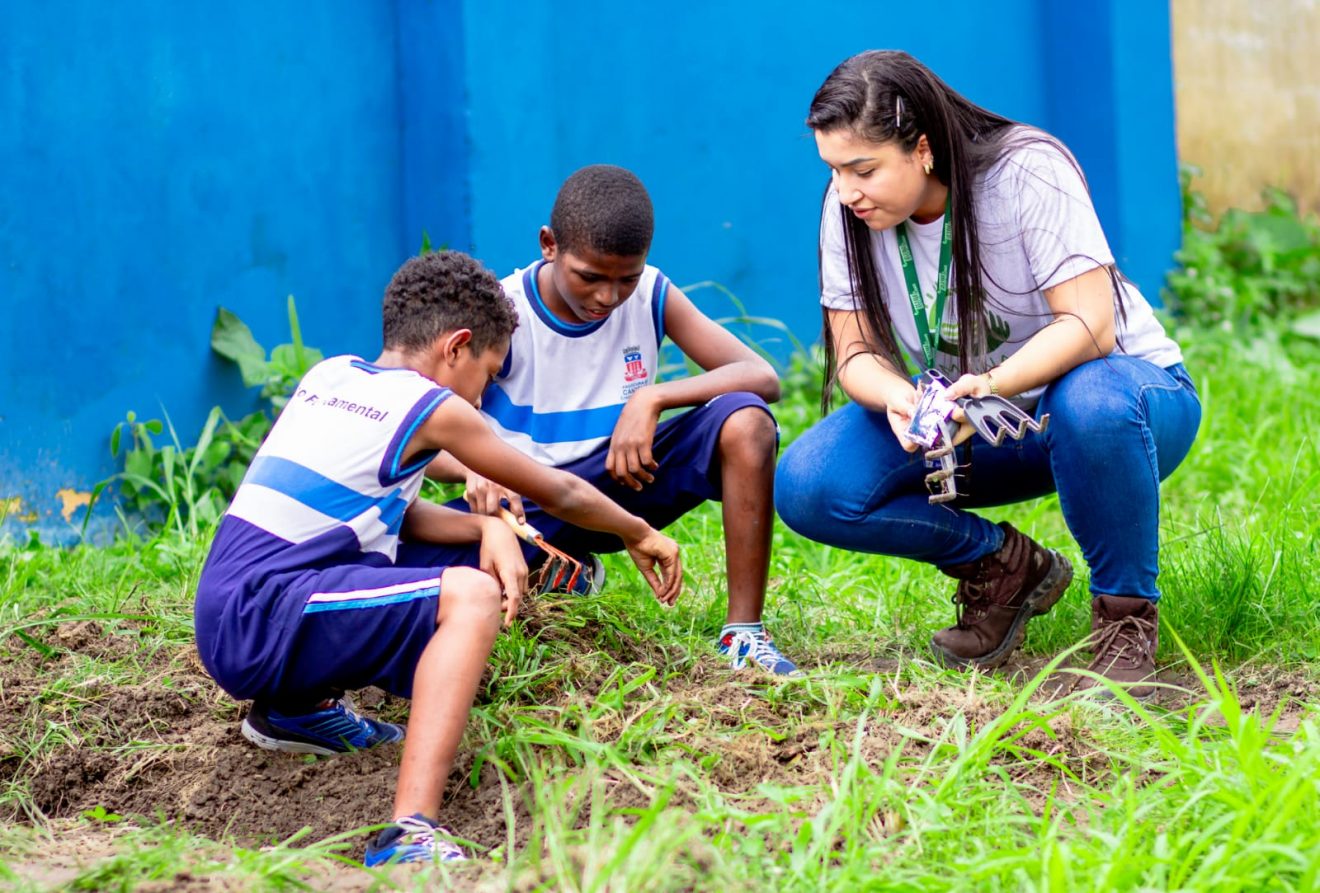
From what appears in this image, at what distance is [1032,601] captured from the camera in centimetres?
307

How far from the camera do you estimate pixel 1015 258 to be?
286 cm

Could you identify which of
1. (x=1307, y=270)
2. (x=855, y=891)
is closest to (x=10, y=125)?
(x=855, y=891)

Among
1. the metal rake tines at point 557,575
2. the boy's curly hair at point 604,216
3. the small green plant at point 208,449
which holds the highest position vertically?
the boy's curly hair at point 604,216

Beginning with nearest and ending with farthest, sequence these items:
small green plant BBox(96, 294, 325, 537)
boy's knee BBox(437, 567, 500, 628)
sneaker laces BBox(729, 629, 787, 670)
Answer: boy's knee BBox(437, 567, 500, 628) → sneaker laces BBox(729, 629, 787, 670) → small green plant BBox(96, 294, 325, 537)

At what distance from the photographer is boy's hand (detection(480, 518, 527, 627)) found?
2.56m

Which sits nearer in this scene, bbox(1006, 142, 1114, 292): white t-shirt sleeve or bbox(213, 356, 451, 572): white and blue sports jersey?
bbox(213, 356, 451, 572): white and blue sports jersey

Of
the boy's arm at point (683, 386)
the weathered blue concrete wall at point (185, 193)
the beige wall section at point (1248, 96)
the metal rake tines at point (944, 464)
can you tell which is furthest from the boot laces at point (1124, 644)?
the beige wall section at point (1248, 96)

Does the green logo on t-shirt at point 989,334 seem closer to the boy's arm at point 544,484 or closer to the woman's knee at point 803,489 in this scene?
the woman's knee at point 803,489

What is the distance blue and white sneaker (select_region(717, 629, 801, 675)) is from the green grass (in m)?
0.06

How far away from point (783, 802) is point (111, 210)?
2.88 metres

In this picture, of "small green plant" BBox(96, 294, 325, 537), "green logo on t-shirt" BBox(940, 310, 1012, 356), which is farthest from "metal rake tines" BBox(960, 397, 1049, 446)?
"small green plant" BBox(96, 294, 325, 537)

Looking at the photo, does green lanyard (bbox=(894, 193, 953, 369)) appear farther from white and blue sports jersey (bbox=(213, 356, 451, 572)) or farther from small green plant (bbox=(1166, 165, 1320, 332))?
small green plant (bbox=(1166, 165, 1320, 332))

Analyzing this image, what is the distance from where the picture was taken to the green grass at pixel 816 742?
187 cm

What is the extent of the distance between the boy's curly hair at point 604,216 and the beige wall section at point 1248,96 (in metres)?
5.37
